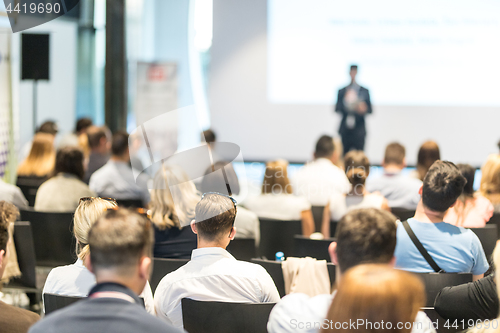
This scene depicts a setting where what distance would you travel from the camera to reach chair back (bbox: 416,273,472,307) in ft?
6.82

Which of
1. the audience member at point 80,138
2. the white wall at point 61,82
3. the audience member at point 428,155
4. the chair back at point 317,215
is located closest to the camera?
the audience member at point 428,155

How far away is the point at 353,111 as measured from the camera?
6.61 meters

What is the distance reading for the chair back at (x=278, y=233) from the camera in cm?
362

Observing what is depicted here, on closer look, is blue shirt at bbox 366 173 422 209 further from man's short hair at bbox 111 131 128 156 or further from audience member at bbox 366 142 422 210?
man's short hair at bbox 111 131 128 156

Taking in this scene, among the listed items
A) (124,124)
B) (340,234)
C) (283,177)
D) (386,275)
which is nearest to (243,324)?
(340,234)

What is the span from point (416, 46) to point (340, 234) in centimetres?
536

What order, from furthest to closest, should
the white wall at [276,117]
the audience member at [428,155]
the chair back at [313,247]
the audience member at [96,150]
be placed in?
the white wall at [276,117] < the audience member at [96,150] < the audience member at [428,155] < the chair back at [313,247]

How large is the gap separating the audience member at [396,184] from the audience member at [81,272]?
2488 mm

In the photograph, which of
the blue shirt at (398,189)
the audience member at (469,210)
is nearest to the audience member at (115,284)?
the audience member at (469,210)

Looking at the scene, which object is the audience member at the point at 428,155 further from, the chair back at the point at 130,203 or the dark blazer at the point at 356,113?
the dark blazer at the point at 356,113

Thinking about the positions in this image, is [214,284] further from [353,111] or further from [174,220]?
[353,111]

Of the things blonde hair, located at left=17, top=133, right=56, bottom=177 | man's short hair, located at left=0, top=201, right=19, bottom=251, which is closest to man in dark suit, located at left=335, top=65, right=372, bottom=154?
blonde hair, located at left=17, top=133, right=56, bottom=177

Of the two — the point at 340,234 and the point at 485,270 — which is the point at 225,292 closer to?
the point at 340,234

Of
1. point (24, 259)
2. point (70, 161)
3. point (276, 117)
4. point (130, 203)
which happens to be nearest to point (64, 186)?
point (70, 161)
